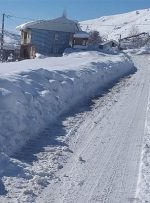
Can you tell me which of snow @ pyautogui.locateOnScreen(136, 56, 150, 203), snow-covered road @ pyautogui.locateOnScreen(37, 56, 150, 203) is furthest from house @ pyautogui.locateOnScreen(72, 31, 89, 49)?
snow @ pyautogui.locateOnScreen(136, 56, 150, 203)

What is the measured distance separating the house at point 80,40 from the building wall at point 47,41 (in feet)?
9.14

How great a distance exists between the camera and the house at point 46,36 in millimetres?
52781

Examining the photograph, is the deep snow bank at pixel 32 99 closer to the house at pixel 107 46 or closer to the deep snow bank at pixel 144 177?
the deep snow bank at pixel 144 177

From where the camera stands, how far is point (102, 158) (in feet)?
31.1

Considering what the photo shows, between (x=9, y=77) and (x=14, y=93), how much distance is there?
81.4 inches

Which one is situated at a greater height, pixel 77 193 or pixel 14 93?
pixel 14 93

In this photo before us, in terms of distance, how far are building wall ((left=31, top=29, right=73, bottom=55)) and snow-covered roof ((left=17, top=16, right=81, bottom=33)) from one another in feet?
1.42

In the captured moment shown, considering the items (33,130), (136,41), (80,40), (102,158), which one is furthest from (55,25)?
(136,41)

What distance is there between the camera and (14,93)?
11828mm

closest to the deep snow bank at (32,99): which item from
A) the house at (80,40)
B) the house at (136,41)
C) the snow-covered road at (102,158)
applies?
the snow-covered road at (102,158)

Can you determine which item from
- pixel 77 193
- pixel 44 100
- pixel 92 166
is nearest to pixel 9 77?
pixel 44 100

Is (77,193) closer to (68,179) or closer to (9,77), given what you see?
(68,179)

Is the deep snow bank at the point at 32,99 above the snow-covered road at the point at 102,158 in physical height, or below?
above

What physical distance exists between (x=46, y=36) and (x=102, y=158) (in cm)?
4445
